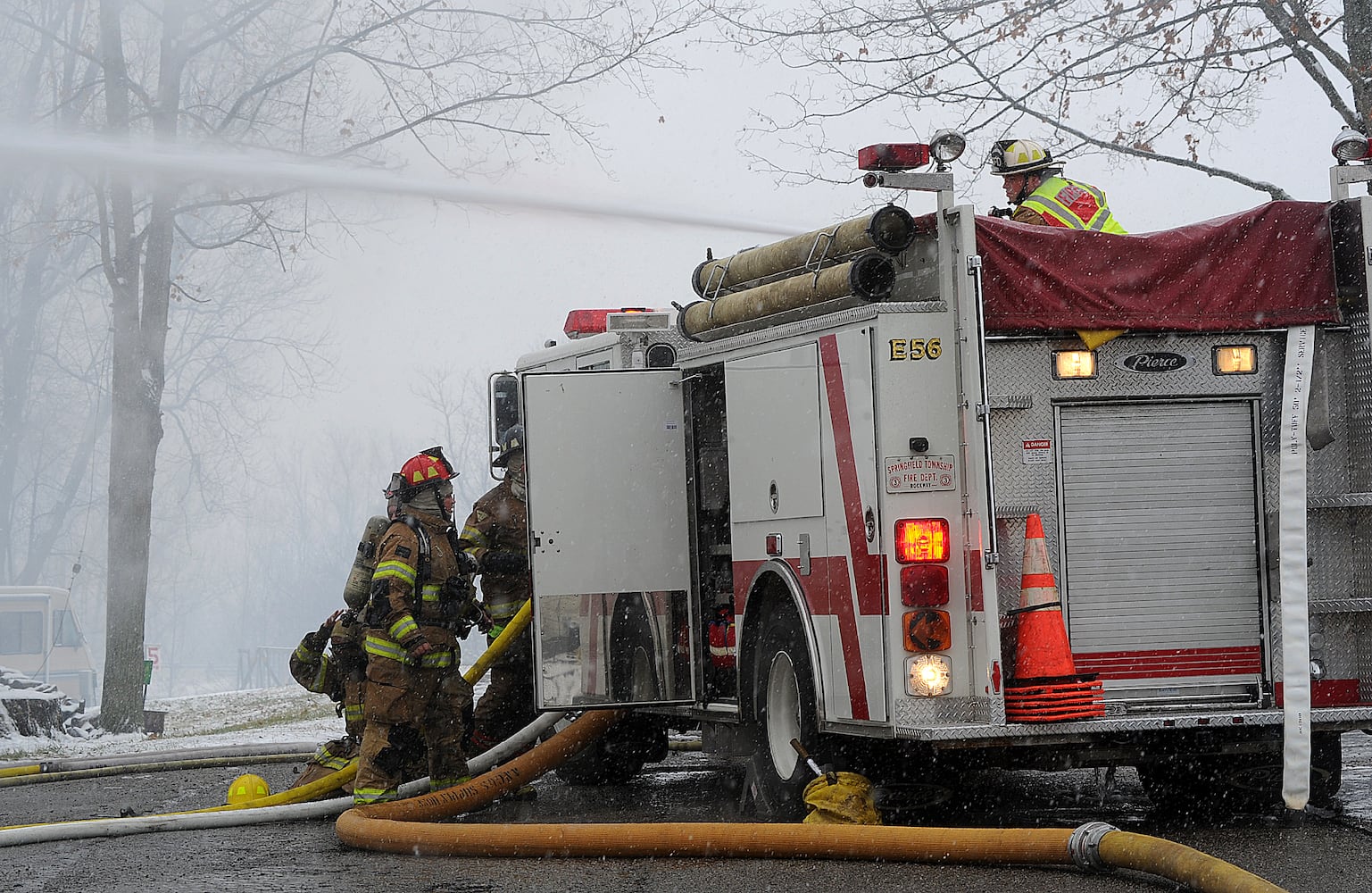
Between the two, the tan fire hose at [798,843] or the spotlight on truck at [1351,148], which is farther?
the spotlight on truck at [1351,148]

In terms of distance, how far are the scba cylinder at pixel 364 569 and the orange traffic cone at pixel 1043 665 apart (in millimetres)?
3552

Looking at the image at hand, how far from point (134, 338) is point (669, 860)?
9.49 meters

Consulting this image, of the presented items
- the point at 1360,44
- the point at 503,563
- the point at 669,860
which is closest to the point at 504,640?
the point at 503,563

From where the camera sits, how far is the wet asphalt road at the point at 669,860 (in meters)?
5.96

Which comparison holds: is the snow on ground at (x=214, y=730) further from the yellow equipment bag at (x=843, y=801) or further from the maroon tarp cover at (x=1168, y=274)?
the maroon tarp cover at (x=1168, y=274)

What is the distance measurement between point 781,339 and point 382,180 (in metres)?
6.23

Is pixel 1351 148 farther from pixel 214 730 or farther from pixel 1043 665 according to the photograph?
pixel 214 730

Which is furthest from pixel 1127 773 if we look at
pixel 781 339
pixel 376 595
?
pixel 376 595

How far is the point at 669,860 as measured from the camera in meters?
6.54

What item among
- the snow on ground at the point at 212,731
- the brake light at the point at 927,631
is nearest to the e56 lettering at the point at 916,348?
the brake light at the point at 927,631

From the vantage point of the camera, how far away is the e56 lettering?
6625 mm

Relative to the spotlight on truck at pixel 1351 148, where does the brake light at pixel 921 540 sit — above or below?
below

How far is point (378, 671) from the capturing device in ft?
26.7

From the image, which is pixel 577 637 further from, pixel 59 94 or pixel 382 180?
pixel 59 94
